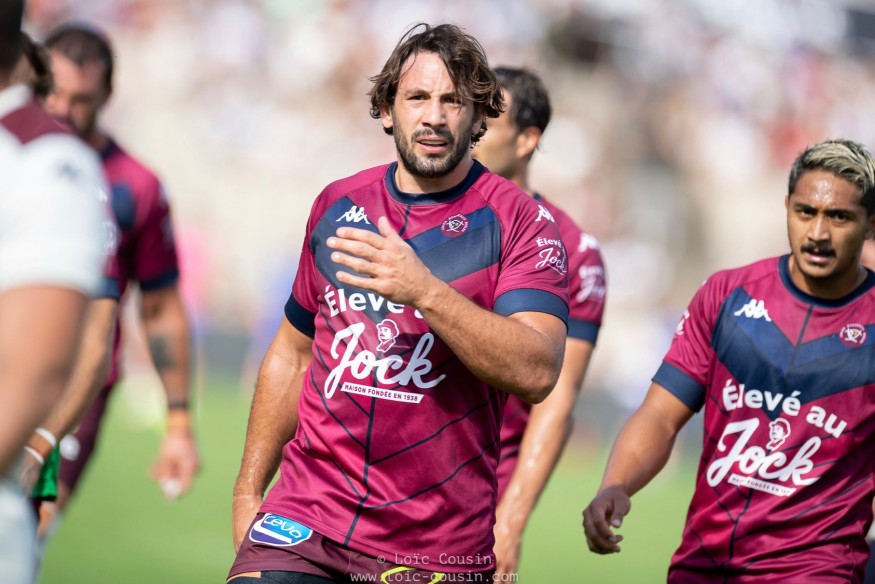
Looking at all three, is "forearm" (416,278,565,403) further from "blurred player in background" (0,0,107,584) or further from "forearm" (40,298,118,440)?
"forearm" (40,298,118,440)

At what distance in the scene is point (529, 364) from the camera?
380 centimetres

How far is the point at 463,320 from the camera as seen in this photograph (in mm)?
3693

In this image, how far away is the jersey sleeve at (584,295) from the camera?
6039 millimetres

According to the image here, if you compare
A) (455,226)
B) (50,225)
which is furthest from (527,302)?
(50,225)

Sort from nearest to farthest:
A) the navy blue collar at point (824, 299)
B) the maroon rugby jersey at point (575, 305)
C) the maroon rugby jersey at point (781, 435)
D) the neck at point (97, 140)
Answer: the maroon rugby jersey at point (781, 435) → the navy blue collar at point (824, 299) → the maroon rugby jersey at point (575, 305) → the neck at point (97, 140)

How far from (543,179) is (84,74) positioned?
1202 cm

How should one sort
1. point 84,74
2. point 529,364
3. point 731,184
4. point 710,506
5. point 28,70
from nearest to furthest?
point 28,70
point 529,364
point 710,506
point 84,74
point 731,184

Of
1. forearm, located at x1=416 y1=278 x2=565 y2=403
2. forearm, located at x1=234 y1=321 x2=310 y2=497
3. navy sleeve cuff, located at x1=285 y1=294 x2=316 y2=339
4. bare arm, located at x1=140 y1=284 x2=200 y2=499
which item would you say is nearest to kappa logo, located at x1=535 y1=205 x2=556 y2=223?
forearm, located at x1=416 y1=278 x2=565 y2=403

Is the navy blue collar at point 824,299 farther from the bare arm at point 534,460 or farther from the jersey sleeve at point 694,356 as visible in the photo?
the bare arm at point 534,460

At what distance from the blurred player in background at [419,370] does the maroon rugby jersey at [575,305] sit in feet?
5.68

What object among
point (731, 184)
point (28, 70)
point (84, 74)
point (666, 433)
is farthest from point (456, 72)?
point (731, 184)

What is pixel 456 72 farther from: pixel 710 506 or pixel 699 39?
pixel 699 39

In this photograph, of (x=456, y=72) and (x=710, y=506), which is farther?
(x=710, y=506)

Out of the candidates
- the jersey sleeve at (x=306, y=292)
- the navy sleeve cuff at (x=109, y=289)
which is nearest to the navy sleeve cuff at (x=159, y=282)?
the navy sleeve cuff at (x=109, y=289)
